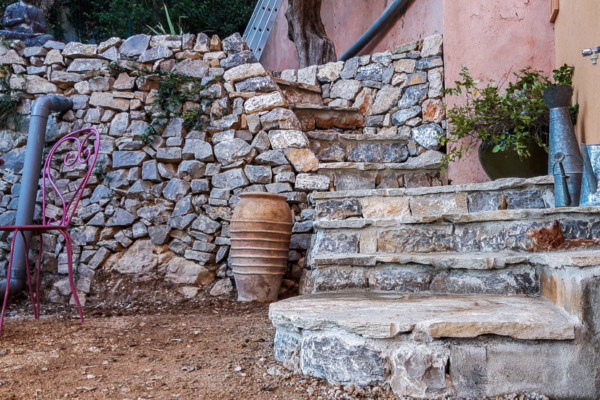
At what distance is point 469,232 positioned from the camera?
246 centimetres

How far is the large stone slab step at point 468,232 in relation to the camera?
2186 mm

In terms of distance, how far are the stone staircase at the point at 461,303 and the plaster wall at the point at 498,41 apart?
1.23 metres

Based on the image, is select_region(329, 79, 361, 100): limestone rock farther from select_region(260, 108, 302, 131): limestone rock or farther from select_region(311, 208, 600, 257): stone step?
select_region(311, 208, 600, 257): stone step

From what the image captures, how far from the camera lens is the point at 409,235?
101 inches

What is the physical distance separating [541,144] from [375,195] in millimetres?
929

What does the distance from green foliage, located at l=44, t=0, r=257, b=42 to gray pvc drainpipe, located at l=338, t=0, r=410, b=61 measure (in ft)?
7.33

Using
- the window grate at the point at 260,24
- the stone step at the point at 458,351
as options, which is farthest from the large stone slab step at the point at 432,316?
the window grate at the point at 260,24

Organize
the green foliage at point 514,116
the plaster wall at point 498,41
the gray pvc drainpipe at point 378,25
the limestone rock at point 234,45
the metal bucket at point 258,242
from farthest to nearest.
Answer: the gray pvc drainpipe at point 378,25, the limestone rock at point 234,45, the plaster wall at point 498,41, the metal bucket at point 258,242, the green foliage at point 514,116

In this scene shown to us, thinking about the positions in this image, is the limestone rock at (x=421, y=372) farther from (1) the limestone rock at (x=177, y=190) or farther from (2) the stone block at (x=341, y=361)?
(1) the limestone rock at (x=177, y=190)

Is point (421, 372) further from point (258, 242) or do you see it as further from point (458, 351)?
point (258, 242)

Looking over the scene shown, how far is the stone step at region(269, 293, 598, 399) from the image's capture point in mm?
1527

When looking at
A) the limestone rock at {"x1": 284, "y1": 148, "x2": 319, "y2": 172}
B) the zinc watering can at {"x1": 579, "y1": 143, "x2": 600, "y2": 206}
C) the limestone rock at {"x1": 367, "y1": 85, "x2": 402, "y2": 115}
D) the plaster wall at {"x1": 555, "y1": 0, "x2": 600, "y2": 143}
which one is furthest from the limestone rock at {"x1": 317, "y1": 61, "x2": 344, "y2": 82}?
the zinc watering can at {"x1": 579, "y1": 143, "x2": 600, "y2": 206}

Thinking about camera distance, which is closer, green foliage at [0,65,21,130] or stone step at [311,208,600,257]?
stone step at [311,208,600,257]

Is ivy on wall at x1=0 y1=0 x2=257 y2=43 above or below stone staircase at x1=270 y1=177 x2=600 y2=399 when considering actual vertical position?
above
